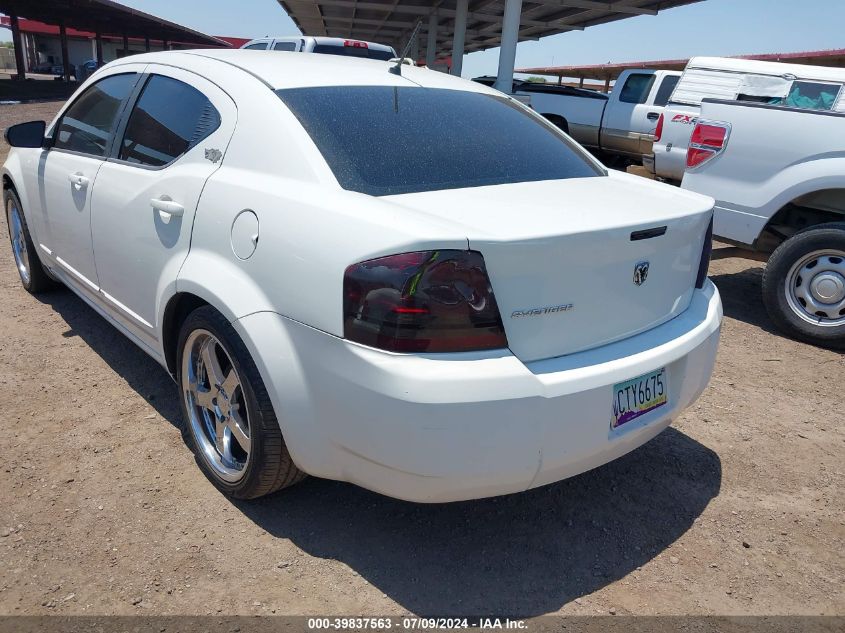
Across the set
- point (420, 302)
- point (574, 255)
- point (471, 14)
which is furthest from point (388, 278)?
point (471, 14)

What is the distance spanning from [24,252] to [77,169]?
172 centimetres

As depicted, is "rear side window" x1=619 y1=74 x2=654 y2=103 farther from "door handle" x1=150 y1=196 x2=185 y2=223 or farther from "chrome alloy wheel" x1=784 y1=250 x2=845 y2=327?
"door handle" x1=150 y1=196 x2=185 y2=223

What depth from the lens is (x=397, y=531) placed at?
103 inches

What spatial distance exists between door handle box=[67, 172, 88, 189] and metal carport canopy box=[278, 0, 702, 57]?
16891 mm

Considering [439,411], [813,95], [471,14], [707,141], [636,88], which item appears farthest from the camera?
[471,14]

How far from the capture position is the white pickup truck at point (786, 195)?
15.8ft

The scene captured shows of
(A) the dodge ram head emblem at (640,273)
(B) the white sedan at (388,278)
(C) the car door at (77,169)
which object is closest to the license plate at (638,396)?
(B) the white sedan at (388,278)

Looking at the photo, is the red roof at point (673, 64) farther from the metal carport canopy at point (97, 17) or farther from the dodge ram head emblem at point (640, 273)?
the metal carport canopy at point (97, 17)

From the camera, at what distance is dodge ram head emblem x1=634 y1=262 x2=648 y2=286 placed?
7.78ft

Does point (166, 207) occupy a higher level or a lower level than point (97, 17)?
lower

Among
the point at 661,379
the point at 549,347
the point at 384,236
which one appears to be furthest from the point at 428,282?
the point at 661,379

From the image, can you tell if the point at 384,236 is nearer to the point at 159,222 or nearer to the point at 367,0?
the point at 159,222

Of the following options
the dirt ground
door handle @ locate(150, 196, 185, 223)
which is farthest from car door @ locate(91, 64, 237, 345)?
the dirt ground

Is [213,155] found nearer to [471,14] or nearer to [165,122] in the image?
[165,122]
